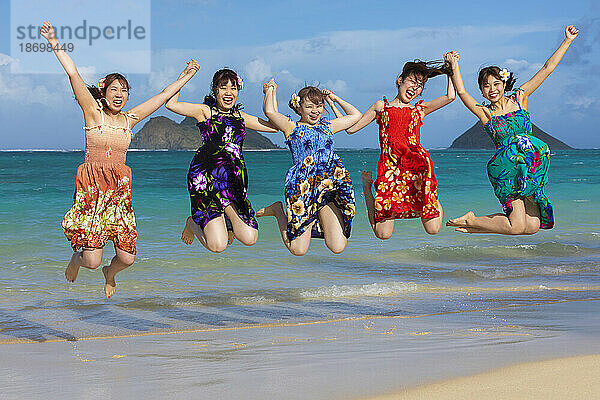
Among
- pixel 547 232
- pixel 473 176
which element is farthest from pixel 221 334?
pixel 473 176

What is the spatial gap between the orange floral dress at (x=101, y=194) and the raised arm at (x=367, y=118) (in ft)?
7.00

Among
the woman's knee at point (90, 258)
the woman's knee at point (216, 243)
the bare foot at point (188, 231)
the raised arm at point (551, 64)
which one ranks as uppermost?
the raised arm at point (551, 64)

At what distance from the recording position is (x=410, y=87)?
7.69m

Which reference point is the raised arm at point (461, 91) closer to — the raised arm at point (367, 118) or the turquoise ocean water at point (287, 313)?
the raised arm at point (367, 118)

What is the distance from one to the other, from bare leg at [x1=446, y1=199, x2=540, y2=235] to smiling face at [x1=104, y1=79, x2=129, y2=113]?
3266 mm

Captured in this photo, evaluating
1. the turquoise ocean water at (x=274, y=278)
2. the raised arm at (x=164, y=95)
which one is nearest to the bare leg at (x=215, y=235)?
the raised arm at (x=164, y=95)

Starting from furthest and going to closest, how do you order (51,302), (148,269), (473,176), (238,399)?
(473,176)
(148,269)
(51,302)
(238,399)

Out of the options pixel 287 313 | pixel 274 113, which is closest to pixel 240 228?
pixel 274 113

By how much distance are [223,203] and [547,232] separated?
500 inches

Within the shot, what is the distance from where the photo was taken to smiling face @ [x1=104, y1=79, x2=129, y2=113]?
7121 mm

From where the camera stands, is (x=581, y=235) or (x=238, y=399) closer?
(x=238, y=399)

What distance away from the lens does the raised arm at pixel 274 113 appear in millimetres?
7488

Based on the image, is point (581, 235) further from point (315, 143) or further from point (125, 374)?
point (125, 374)

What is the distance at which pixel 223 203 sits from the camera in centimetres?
737
